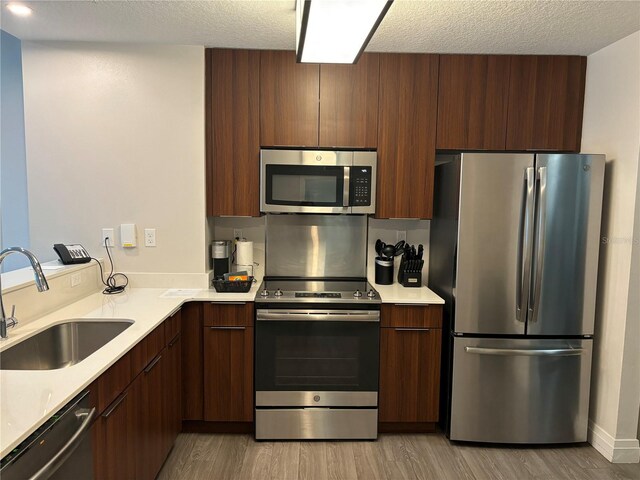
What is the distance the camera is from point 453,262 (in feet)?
8.69

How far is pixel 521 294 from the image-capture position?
2.56m

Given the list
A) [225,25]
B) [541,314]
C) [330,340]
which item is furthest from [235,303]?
[541,314]

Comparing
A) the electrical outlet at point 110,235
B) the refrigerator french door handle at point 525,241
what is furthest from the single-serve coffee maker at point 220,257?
the refrigerator french door handle at point 525,241

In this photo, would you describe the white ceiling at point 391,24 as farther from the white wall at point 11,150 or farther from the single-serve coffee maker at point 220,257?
the single-serve coffee maker at point 220,257

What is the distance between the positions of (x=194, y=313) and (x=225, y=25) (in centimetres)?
173

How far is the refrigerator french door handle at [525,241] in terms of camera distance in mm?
2498

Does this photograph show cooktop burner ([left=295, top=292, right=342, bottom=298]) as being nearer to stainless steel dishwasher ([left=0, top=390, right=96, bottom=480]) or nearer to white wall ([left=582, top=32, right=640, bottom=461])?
stainless steel dishwasher ([left=0, top=390, right=96, bottom=480])

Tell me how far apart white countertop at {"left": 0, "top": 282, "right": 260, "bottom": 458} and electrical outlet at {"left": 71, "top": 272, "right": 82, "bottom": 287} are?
108mm

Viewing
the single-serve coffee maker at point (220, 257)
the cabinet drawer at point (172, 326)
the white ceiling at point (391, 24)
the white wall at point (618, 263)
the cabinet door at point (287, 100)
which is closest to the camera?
the white ceiling at point (391, 24)

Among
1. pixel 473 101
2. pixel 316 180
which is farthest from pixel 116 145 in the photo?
pixel 473 101

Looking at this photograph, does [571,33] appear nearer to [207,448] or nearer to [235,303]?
[235,303]

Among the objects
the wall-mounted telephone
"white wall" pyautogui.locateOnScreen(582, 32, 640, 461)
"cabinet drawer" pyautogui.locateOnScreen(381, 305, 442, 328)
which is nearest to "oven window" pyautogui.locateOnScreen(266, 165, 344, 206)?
"cabinet drawer" pyautogui.locateOnScreen(381, 305, 442, 328)

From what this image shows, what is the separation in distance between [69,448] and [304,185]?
76.2 inches

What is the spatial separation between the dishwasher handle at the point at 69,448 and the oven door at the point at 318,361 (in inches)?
48.4
